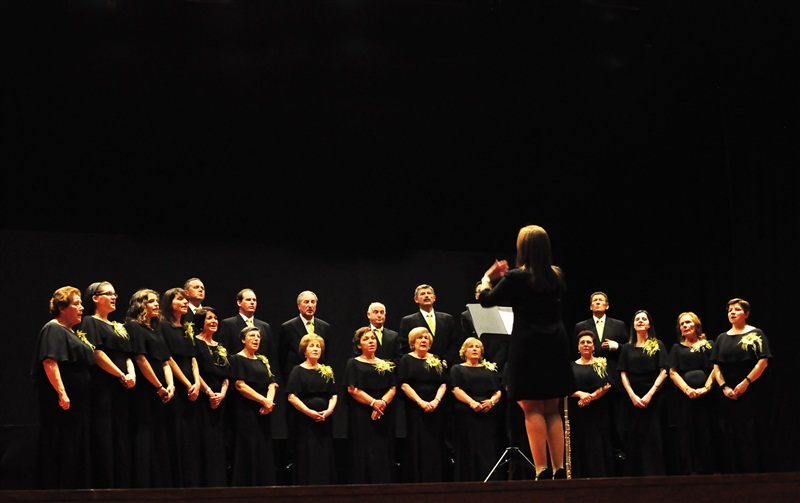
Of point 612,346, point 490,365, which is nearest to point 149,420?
point 490,365

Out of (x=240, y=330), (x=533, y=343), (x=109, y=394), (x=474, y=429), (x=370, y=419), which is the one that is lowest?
(x=474, y=429)

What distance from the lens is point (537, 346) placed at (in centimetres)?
462

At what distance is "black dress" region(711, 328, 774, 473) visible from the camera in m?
7.37

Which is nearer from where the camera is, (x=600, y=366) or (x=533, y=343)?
(x=533, y=343)

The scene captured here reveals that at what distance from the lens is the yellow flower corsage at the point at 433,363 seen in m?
7.18

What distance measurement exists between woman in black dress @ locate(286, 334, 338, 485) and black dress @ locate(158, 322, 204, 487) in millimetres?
674

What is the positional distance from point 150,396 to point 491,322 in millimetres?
2109

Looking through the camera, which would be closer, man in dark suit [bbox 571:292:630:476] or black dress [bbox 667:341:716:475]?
black dress [bbox 667:341:716:475]

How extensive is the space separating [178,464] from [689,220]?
522 cm

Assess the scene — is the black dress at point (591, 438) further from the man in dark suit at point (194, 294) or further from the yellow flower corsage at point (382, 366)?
the man in dark suit at point (194, 294)

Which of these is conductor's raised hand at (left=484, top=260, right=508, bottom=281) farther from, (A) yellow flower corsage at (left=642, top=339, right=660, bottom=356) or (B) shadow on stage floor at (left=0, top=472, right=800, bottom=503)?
(A) yellow flower corsage at (left=642, top=339, right=660, bottom=356)

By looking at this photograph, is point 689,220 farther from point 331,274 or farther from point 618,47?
point 331,274

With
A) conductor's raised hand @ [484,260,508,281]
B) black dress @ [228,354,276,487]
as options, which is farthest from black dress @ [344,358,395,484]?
conductor's raised hand @ [484,260,508,281]

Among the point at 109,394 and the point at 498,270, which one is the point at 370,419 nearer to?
the point at 109,394
